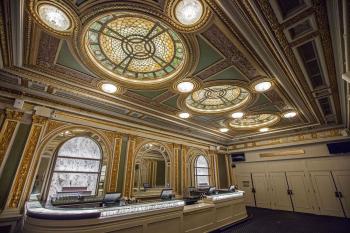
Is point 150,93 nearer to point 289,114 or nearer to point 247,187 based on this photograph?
point 289,114

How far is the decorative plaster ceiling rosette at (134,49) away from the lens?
312cm

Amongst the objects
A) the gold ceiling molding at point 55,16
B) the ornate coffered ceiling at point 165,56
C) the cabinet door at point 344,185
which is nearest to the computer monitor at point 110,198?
the ornate coffered ceiling at point 165,56

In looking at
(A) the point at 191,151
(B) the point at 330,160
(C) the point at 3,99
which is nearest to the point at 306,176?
(B) the point at 330,160

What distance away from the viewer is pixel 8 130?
4.50 meters

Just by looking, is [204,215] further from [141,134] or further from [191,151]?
[191,151]

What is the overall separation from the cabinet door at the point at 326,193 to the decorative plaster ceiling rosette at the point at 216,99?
6.48 metres

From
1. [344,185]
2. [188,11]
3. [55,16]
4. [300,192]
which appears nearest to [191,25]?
[188,11]

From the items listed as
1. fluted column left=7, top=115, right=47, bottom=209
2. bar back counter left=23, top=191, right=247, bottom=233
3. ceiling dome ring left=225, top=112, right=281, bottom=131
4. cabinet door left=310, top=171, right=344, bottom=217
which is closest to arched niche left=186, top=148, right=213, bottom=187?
ceiling dome ring left=225, top=112, right=281, bottom=131

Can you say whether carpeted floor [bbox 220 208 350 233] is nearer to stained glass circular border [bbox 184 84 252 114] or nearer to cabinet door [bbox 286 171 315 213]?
cabinet door [bbox 286 171 315 213]

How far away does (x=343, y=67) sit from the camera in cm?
362

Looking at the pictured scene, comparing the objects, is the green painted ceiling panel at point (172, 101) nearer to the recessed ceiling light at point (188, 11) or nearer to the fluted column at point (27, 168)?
the recessed ceiling light at point (188, 11)

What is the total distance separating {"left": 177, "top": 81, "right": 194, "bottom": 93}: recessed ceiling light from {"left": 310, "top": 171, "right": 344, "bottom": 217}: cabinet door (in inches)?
345

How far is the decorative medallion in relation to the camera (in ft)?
8.46

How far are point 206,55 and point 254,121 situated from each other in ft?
20.0
